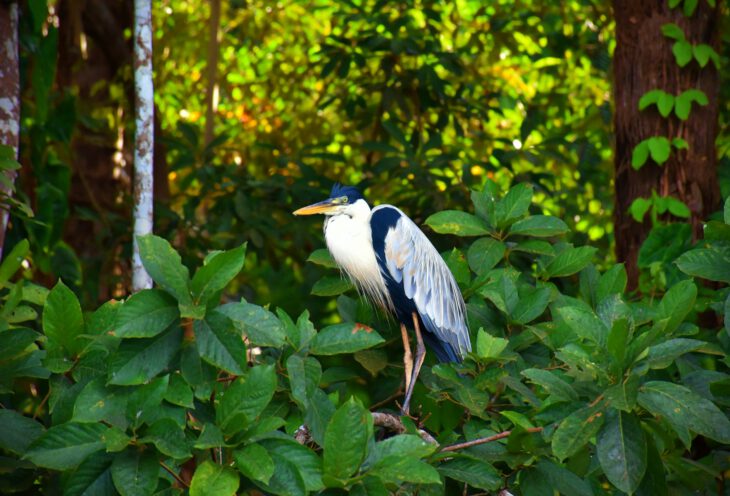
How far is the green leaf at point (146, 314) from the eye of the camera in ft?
6.83

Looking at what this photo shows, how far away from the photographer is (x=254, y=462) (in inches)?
79.9

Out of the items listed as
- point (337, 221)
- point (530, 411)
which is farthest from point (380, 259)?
point (530, 411)

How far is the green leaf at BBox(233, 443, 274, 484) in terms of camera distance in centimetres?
200

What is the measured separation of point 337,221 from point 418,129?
2.17 m

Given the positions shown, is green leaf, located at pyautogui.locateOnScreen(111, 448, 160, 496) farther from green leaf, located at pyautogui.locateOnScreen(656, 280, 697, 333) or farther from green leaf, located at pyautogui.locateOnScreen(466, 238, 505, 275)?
green leaf, located at pyautogui.locateOnScreen(466, 238, 505, 275)

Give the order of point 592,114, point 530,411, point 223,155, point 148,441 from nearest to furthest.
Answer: point 148,441, point 530,411, point 592,114, point 223,155

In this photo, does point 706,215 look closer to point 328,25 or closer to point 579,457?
point 579,457

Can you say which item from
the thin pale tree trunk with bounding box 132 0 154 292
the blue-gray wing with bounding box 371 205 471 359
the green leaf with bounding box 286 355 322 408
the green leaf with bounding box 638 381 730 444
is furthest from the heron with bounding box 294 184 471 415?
the green leaf with bounding box 638 381 730 444

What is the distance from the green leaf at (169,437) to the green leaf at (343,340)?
50 centimetres

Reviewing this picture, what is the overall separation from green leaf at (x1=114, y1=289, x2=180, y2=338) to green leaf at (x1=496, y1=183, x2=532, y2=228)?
1408mm

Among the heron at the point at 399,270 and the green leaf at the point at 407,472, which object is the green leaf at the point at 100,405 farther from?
the heron at the point at 399,270

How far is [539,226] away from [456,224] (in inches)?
10.2

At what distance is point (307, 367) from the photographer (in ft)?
7.99

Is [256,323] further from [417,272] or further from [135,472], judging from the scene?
[417,272]
